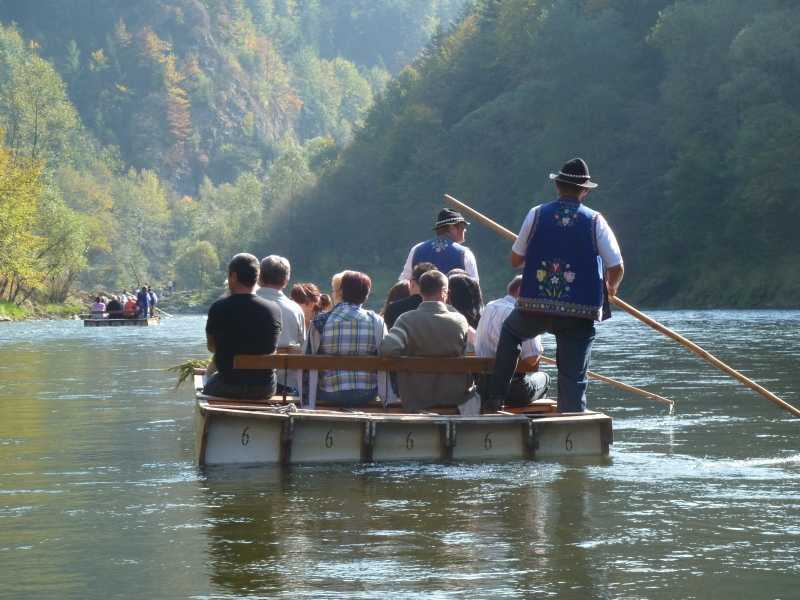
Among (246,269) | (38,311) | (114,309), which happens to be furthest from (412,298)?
(38,311)

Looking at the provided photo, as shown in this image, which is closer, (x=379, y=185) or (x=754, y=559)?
(x=754, y=559)

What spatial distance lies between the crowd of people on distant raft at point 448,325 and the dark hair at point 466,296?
384mm

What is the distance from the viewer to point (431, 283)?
12312mm

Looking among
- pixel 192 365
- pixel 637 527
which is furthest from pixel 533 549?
pixel 192 365

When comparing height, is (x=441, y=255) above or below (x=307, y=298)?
above

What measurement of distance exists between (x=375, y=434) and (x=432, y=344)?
3.45ft

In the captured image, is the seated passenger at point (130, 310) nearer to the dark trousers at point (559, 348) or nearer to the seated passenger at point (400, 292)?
the seated passenger at point (400, 292)

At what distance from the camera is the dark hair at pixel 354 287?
490 inches

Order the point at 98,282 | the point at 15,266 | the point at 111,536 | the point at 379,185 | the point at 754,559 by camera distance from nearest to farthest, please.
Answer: the point at 754,559 < the point at 111,536 < the point at 15,266 < the point at 379,185 < the point at 98,282

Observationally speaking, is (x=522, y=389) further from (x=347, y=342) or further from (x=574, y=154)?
(x=574, y=154)

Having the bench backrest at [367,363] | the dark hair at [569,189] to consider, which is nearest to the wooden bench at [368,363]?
the bench backrest at [367,363]

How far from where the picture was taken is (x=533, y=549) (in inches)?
320

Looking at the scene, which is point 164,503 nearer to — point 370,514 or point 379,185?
point 370,514

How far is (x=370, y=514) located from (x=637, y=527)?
1.60 metres
